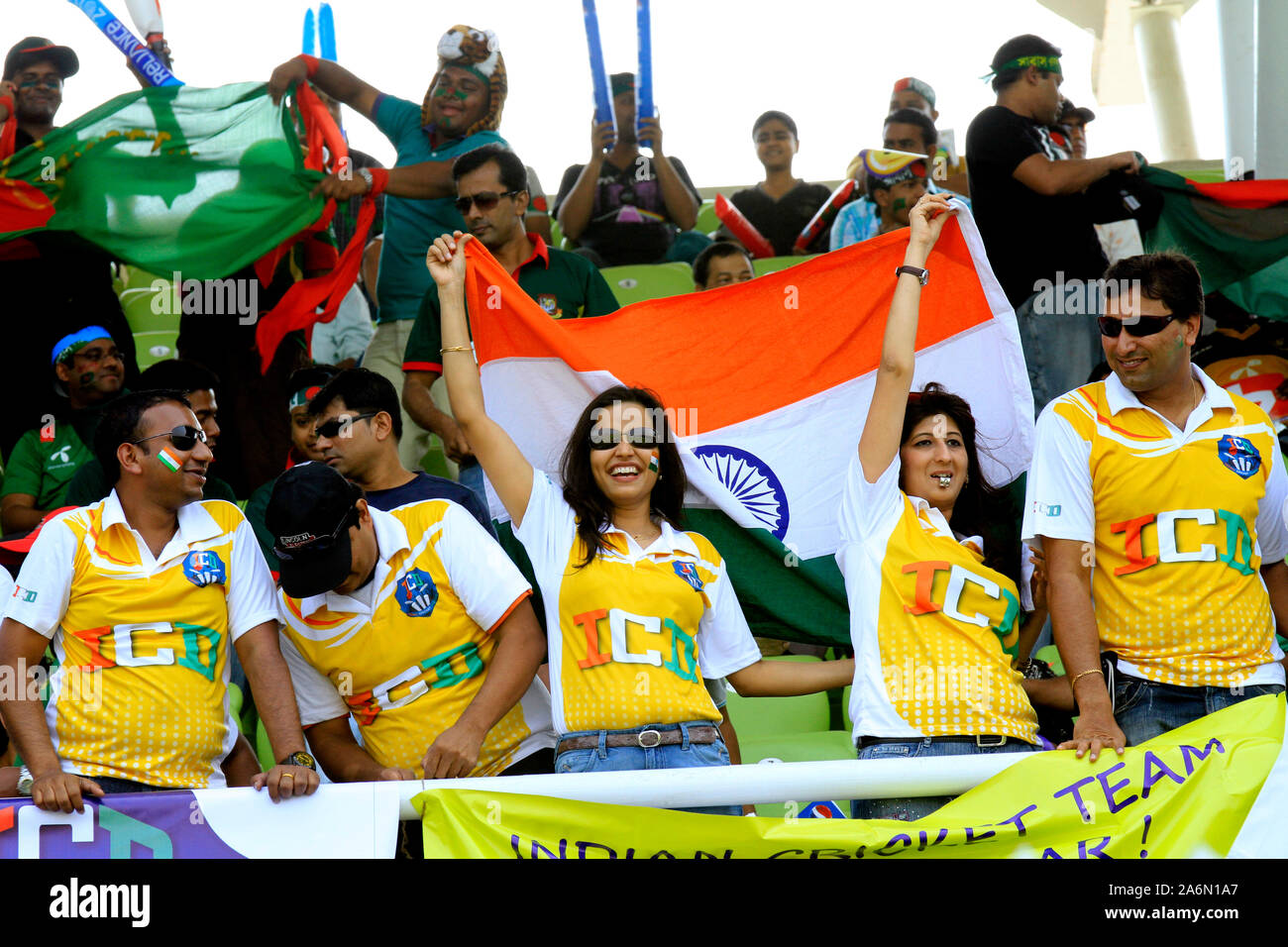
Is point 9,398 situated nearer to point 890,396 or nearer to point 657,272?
point 657,272

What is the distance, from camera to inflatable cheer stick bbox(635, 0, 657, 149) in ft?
27.6

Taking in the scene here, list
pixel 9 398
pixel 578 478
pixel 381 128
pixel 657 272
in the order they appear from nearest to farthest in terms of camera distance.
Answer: pixel 578 478, pixel 9 398, pixel 381 128, pixel 657 272

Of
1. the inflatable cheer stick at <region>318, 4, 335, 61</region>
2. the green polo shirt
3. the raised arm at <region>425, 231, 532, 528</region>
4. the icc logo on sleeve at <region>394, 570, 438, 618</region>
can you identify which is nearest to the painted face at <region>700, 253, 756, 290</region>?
the green polo shirt

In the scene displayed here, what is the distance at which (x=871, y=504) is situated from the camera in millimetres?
4066

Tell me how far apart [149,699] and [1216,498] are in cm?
307

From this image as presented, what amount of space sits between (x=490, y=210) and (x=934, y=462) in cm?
264

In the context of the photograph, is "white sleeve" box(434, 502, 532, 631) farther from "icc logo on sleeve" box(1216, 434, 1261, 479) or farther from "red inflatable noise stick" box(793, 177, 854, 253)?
"red inflatable noise stick" box(793, 177, 854, 253)

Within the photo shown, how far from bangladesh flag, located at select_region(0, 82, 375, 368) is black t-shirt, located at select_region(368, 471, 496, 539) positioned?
2.18 metres

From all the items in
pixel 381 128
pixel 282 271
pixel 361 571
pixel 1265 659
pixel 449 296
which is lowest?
pixel 1265 659

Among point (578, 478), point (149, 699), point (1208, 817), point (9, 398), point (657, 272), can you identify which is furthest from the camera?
point (657, 272)

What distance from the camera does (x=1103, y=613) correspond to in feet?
13.3

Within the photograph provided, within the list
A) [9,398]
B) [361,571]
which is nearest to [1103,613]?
[361,571]

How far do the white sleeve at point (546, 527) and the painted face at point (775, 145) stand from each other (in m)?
5.38

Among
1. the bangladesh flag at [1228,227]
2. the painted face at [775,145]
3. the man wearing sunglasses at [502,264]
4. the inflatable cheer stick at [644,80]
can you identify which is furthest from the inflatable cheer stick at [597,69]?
the bangladesh flag at [1228,227]
